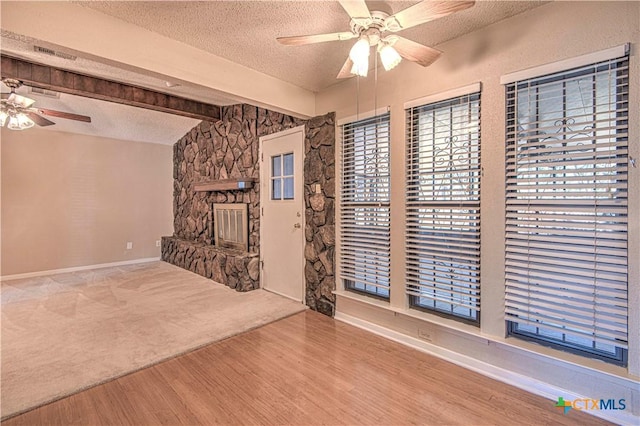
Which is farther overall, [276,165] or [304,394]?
[276,165]

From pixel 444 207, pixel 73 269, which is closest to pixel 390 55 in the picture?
pixel 444 207

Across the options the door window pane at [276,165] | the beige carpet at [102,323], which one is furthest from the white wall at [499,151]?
the beige carpet at [102,323]

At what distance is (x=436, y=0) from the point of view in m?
1.42

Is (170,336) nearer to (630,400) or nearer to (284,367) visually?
(284,367)

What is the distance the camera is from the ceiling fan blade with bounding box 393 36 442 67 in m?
1.78

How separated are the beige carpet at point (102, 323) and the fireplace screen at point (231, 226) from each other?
0.70 m

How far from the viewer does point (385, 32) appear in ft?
5.89

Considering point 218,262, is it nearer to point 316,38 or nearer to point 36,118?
point 36,118

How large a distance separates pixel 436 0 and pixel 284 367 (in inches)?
99.5

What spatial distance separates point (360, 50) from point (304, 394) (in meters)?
2.20

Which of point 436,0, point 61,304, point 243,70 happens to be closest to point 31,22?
point 243,70

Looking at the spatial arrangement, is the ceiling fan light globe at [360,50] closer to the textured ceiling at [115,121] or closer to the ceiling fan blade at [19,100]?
the ceiling fan blade at [19,100]

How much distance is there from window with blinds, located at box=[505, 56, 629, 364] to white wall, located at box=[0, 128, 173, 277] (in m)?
6.58

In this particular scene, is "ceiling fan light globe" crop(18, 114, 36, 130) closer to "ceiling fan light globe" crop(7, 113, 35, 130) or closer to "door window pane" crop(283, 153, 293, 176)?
"ceiling fan light globe" crop(7, 113, 35, 130)
